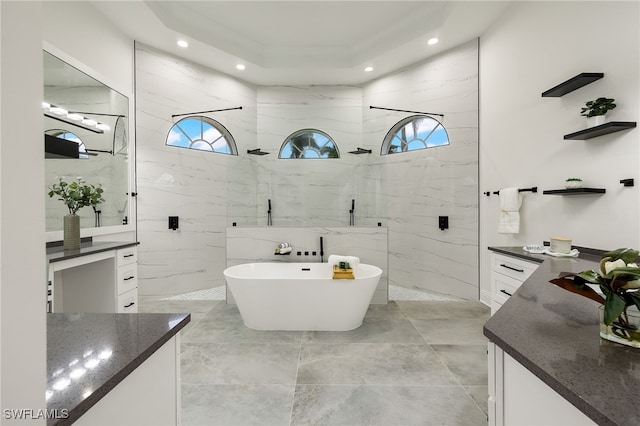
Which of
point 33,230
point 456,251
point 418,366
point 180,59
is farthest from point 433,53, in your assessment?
point 33,230

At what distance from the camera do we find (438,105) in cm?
418

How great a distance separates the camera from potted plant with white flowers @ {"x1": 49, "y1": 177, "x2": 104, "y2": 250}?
2512 mm

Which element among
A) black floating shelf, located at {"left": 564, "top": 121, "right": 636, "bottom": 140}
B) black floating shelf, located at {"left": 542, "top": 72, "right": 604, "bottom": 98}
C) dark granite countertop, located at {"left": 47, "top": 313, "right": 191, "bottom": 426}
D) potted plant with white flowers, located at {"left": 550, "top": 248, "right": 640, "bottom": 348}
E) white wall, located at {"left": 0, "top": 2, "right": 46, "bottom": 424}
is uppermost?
black floating shelf, located at {"left": 542, "top": 72, "right": 604, "bottom": 98}

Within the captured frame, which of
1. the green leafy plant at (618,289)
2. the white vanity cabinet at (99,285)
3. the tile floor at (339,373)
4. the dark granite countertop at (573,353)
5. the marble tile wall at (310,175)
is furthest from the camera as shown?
the marble tile wall at (310,175)

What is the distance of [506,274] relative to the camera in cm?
235

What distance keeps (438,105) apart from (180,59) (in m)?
3.79

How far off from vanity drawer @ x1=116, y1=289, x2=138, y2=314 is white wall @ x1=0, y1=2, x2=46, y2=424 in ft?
8.91

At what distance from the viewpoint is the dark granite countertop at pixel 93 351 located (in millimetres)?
579

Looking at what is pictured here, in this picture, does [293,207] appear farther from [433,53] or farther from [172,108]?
[433,53]

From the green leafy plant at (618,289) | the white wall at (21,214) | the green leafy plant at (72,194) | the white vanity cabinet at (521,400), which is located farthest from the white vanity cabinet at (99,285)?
the green leafy plant at (618,289)

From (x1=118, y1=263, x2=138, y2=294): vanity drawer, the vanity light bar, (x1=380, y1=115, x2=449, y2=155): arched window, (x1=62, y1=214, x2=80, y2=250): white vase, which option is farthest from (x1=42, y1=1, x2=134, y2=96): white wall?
(x1=380, y1=115, x2=449, y2=155): arched window

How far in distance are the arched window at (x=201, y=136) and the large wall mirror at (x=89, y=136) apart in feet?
2.31

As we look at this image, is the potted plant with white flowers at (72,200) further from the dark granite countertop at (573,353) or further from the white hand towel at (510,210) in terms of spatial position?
the white hand towel at (510,210)

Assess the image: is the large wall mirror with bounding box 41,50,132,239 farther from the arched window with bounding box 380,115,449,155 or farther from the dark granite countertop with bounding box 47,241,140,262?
the arched window with bounding box 380,115,449,155
